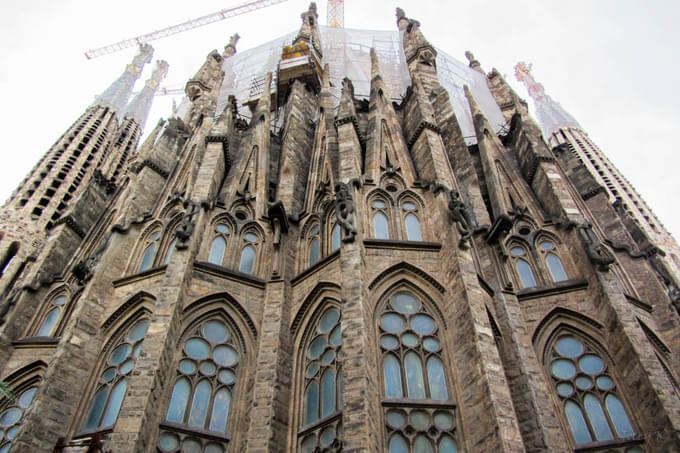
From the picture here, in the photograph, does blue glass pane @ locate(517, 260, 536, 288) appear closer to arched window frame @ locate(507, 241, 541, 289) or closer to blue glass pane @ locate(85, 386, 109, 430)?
arched window frame @ locate(507, 241, 541, 289)

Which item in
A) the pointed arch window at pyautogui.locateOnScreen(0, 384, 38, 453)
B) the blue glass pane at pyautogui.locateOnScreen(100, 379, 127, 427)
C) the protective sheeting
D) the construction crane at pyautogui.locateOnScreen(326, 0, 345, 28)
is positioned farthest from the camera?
the construction crane at pyautogui.locateOnScreen(326, 0, 345, 28)

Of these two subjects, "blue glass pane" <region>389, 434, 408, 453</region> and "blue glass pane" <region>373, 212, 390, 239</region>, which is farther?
"blue glass pane" <region>373, 212, 390, 239</region>

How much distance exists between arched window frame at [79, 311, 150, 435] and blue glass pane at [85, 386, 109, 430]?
0.02 meters

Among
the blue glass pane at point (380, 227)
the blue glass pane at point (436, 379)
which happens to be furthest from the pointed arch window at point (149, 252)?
the blue glass pane at point (436, 379)

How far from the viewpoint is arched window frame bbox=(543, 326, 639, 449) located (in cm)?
995

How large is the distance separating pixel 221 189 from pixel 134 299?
13.2ft

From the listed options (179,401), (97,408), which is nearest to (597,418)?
(179,401)

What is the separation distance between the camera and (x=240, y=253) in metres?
13.0

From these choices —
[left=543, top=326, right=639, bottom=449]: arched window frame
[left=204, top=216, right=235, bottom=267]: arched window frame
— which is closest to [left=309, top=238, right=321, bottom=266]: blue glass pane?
[left=204, top=216, right=235, bottom=267]: arched window frame

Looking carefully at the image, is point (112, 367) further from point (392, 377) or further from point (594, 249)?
point (594, 249)

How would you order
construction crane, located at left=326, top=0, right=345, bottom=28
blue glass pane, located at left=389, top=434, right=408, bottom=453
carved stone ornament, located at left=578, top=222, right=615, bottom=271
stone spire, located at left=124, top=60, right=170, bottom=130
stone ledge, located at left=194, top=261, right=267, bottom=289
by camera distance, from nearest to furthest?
blue glass pane, located at left=389, top=434, right=408, bottom=453
carved stone ornament, located at left=578, top=222, right=615, bottom=271
stone ledge, located at left=194, top=261, right=267, bottom=289
stone spire, located at left=124, top=60, right=170, bottom=130
construction crane, located at left=326, top=0, right=345, bottom=28

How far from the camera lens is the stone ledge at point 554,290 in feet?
40.0

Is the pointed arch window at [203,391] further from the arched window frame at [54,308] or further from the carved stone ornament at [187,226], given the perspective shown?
the arched window frame at [54,308]

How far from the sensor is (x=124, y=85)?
48469mm
